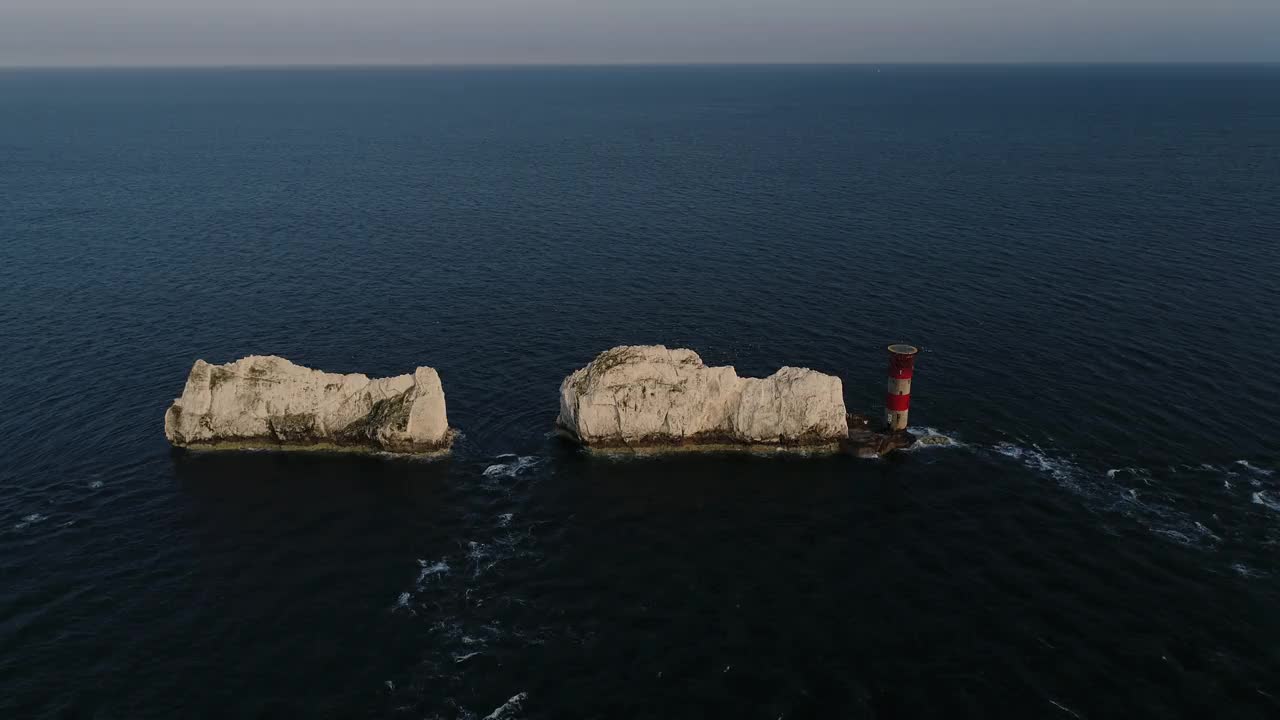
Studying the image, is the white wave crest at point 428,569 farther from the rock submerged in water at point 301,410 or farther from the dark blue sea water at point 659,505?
the rock submerged in water at point 301,410

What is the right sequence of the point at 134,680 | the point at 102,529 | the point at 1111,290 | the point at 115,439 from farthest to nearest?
the point at 1111,290 → the point at 115,439 → the point at 102,529 → the point at 134,680

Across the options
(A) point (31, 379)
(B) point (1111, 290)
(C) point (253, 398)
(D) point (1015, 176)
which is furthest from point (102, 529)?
(D) point (1015, 176)

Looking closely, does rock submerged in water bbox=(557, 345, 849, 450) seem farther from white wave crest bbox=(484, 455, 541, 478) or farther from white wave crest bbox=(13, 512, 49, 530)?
white wave crest bbox=(13, 512, 49, 530)

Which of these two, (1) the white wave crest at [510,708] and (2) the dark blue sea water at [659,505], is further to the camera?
(2) the dark blue sea water at [659,505]

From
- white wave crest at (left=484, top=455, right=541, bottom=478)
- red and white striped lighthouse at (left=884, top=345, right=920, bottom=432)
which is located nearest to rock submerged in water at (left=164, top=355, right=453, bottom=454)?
white wave crest at (left=484, top=455, right=541, bottom=478)

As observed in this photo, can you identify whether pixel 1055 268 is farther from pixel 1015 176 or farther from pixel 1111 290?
pixel 1015 176

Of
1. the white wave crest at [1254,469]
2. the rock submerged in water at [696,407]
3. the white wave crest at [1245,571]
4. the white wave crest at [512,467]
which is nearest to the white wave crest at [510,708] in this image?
the white wave crest at [512,467]
